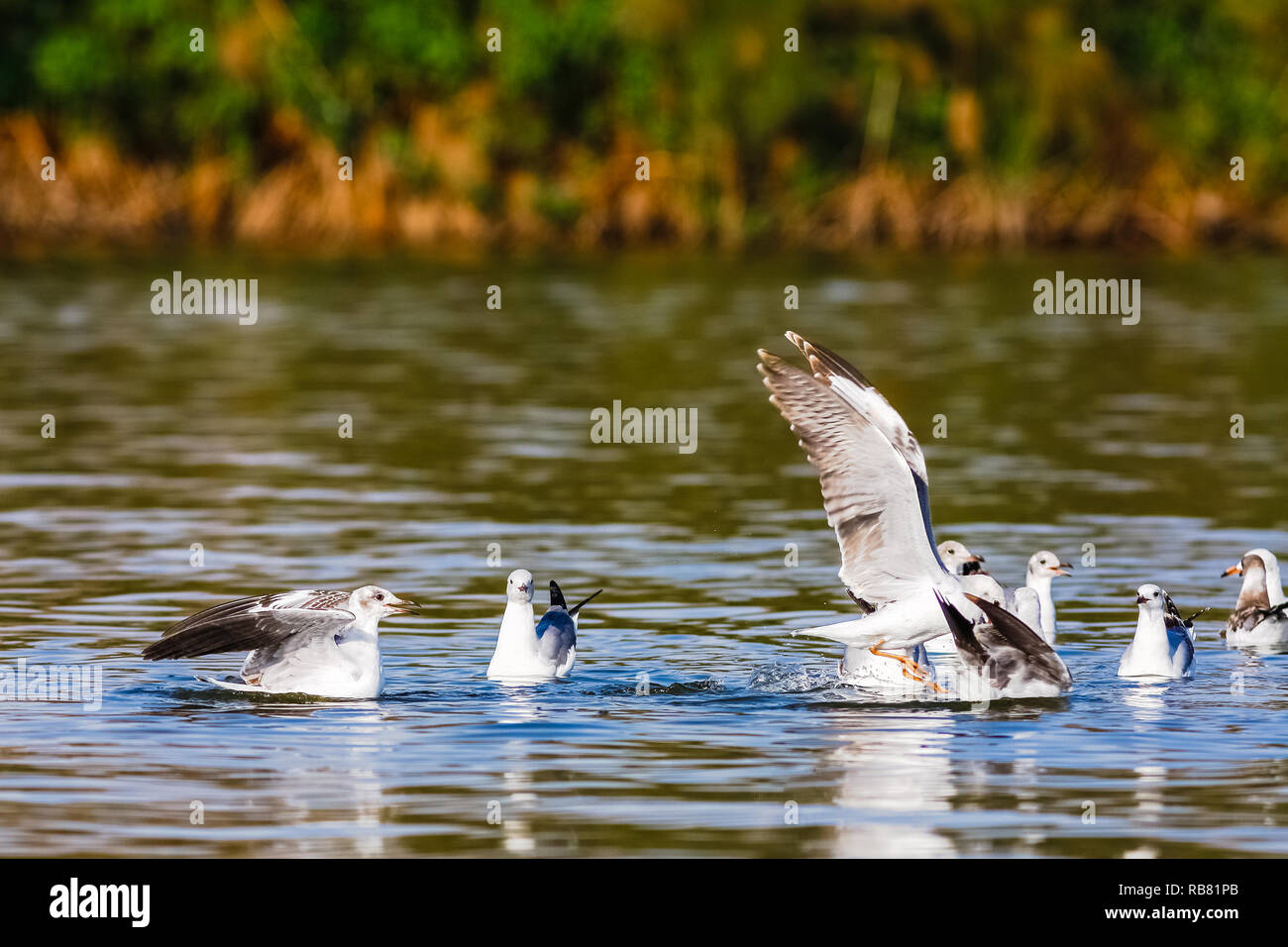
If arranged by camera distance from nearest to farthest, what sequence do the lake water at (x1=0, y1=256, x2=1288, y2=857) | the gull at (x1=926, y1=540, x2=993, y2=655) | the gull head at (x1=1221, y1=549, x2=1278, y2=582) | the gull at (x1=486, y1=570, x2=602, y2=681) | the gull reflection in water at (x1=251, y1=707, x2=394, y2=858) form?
the gull reflection in water at (x1=251, y1=707, x2=394, y2=858)
the lake water at (x1=0, y1=256, x2=1288, y2=857)
the gull at (x1=486, y1=570, x2=602, y2=681)
the gull at (x1=926, y1=540, x2=993, y2=655)
the gull head at (x1=1221, y1=549, x2=1278, y2=582)

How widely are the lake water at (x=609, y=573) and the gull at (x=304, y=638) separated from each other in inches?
6.4

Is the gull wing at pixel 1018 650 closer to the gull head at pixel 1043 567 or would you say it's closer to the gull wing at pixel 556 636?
the gull head at pixel 1043 567

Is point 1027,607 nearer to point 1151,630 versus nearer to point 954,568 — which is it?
point 954,568

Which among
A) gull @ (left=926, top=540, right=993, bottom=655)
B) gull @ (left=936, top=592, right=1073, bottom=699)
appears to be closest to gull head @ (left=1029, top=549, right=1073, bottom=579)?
gull @ (left=926, top=540, right=993, bottom=655)

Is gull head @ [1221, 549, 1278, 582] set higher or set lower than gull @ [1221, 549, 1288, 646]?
higher

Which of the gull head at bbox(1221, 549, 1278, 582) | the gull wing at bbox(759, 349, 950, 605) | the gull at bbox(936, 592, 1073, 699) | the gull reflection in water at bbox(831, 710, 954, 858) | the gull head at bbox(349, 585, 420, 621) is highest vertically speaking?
the gull wing at bbox(759, 349, 950, 605)

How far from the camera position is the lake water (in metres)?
10.5

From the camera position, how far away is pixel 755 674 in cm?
1349

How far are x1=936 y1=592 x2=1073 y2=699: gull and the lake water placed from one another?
0.48 feet

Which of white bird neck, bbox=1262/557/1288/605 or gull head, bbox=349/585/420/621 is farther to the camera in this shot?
white bird neck, bbox=1262/557/1288/605

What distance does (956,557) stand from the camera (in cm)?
1443

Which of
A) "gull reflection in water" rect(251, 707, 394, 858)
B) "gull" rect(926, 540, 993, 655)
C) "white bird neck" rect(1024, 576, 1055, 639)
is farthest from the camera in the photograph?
"white bird neck" rect(1024, 576, 1055, 639)

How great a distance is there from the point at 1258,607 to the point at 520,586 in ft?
13.9

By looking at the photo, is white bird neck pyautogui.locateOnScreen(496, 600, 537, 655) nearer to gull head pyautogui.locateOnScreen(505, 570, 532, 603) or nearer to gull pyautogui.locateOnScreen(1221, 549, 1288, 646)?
gull head pyautogui.locateOnScreen(505, 570, 532, 603)
